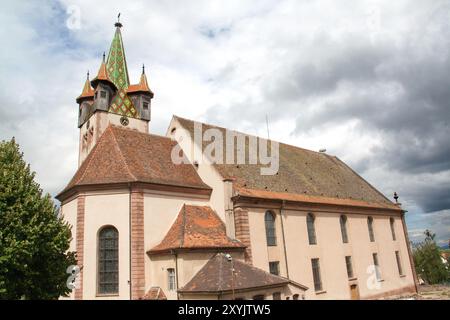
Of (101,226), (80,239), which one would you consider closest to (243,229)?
(101,226)

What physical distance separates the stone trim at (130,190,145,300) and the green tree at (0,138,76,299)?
337 cm

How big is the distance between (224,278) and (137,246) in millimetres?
5431

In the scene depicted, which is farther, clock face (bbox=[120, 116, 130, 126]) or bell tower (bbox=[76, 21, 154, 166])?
clock face (bbox=[120, 116, 130, 126])

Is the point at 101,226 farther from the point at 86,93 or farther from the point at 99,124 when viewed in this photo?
the point at 86,93

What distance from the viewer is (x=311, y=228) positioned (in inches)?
1092

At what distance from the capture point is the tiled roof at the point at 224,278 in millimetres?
17984

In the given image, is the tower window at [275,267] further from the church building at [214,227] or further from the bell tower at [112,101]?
the bell tower at [112,101]

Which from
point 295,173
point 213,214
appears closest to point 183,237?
point 213,214

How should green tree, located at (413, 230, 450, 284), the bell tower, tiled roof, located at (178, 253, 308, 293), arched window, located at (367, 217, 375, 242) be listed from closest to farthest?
1. tiled roof, located at (178, 253, 308, 293)
2. arched window, located at (367, 217, 375, 242)
3. the bell tower
4. green tree, located at (413, 230, 450, 284)

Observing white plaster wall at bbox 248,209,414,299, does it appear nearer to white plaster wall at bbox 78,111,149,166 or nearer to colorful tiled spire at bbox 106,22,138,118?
white plaster wall at bbox 78,111,149,166

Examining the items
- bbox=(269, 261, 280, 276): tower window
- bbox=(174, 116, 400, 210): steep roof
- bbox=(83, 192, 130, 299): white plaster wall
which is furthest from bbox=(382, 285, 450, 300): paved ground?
bbox=(83, 192, 130, 299): white plaster wall

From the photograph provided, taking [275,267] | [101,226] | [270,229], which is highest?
[101,226]

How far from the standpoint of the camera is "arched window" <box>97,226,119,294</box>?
2028cm
